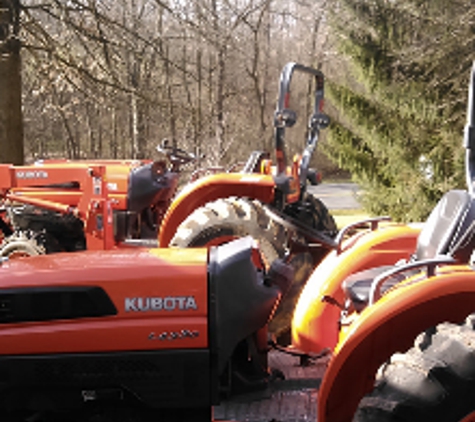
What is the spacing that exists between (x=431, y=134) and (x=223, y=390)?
9722 millimetres

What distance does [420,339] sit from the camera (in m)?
2.02

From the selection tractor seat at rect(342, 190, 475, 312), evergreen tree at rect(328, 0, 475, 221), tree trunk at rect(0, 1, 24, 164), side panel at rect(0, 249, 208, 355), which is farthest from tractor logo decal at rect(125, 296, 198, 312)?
evergreen tree at rect(328, 0, 475, 221)

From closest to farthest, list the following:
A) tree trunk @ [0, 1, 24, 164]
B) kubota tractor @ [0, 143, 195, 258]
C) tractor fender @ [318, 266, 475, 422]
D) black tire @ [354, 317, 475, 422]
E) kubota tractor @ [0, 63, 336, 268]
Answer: black tire @ [354, 317, 475, 422] → tractor fender @ [318, 266, 475, 422] → kubota tractor @ [0, 63, 336, 268] → kubota tractor @ [0, 143, 195, 258] → tree trunk @ [0, 1, 24, 164]

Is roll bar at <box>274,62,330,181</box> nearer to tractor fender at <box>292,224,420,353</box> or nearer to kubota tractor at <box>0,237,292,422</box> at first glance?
tractor fender at <box>292,224,420,353</box>

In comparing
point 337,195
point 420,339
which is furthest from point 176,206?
point 337,195

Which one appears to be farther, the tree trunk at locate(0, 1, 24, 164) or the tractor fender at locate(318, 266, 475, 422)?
the tree trunk at locate(0, 1, 24, 164)

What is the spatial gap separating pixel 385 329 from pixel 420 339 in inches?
4.7

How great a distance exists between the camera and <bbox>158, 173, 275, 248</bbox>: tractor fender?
498 centimetres

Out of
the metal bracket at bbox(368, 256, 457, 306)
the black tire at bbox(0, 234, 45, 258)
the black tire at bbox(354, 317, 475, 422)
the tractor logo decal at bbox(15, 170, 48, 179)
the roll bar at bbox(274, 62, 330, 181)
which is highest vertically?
the roll bar at bbox(274, 62, 330, 181)

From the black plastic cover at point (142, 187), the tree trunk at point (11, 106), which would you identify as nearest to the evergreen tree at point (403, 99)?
the black plastic cover at point (142, 187)

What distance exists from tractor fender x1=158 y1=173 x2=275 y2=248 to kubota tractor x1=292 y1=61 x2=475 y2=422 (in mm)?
2523

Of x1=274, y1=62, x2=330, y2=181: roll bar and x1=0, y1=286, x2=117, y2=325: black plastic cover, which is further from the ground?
x1=274, y1=62, x2=330, y2=181: roll bar

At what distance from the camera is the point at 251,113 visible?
23.9 meters

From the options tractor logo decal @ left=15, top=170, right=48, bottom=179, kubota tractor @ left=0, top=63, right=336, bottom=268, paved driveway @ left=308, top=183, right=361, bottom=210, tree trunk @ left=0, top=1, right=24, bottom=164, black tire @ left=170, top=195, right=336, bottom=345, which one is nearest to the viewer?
black tire @ left=170, top=195, right=336, bottom=345
